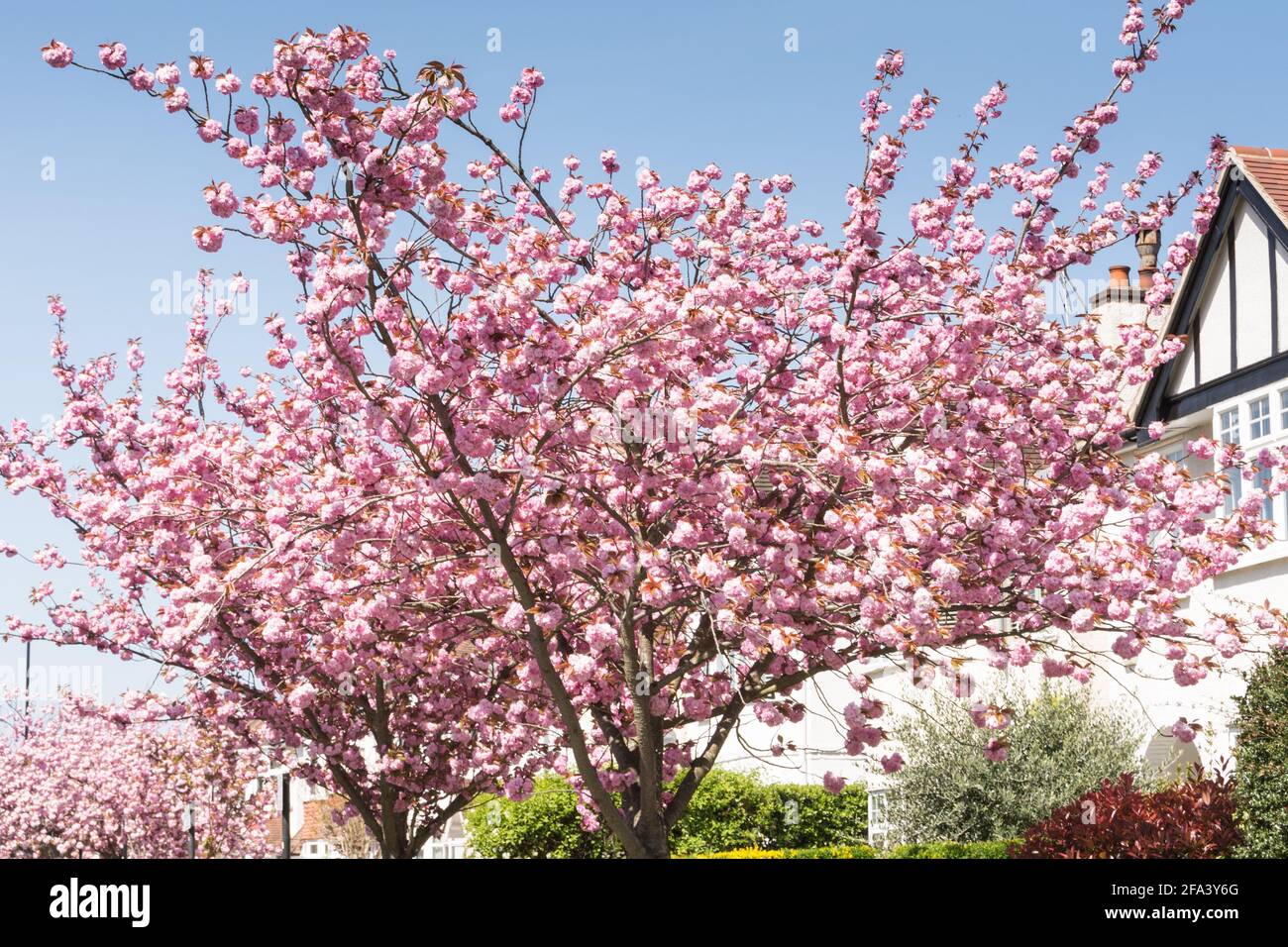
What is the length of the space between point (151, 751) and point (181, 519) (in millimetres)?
17653

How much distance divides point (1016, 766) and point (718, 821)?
865cm

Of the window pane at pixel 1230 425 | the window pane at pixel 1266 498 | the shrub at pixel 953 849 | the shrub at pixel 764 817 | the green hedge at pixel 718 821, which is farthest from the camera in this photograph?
the shrub at pixel 764 817

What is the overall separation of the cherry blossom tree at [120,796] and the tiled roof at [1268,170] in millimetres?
19006

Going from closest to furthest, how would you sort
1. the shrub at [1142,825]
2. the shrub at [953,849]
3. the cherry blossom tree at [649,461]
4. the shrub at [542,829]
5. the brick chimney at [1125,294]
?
the cherry blossom tree at [649,461] → the shrub at [1142,825] → the shrub at [953,849] → the brick chimney at [1125,294] → the shrub at [542,829]

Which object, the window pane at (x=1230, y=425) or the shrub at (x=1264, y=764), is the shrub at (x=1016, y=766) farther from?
the shrub at (x=1264, y=764)

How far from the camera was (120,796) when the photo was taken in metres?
29.7

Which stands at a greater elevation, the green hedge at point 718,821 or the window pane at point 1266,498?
the window pane at point 1266,498

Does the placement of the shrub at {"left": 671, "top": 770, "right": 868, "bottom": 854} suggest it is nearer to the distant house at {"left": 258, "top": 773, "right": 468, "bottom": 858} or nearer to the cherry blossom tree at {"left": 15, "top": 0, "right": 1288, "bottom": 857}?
the distant house at {"left": 258, "top": 773, "right": 468, "bottom": 858}

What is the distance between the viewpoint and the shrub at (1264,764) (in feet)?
43.7

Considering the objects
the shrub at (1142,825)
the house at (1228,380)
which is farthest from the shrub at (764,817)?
the shrub at (1142,825)
